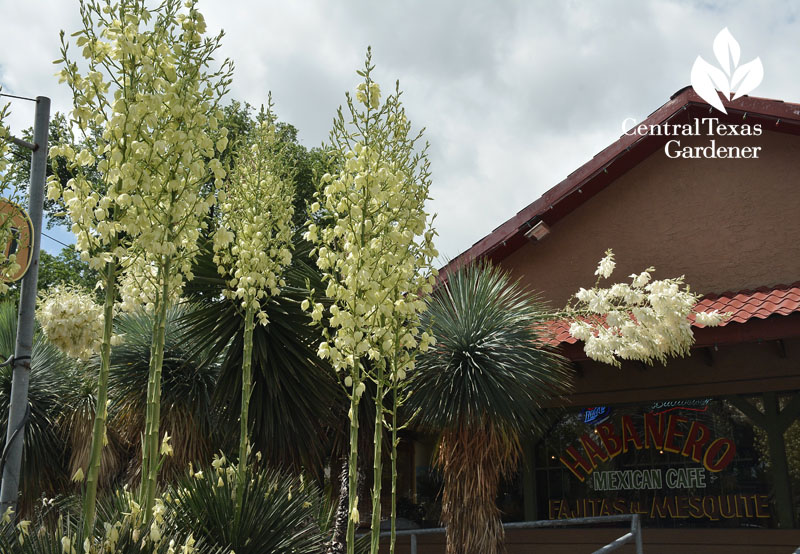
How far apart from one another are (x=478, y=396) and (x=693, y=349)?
270 cm

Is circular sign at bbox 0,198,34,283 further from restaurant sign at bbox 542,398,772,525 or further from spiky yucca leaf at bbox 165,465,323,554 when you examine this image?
restaurant sign at bbox 542,398,772,525

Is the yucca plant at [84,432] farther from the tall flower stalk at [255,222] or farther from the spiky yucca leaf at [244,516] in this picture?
the tall flower stalk at [255,222]

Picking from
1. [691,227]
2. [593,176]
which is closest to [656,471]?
[691,227]

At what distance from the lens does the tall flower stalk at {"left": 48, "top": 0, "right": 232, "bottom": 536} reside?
3.42m

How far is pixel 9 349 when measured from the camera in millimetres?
9969

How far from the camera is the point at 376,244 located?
3773 millimetres

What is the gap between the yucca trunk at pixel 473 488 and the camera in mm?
6980

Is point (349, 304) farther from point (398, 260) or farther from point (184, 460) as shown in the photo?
point (184, 460)

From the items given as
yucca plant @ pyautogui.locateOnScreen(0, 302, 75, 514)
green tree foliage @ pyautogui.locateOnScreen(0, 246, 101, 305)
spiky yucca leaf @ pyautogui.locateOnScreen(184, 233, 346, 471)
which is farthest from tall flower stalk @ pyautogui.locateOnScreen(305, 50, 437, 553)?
green tree foliage @ pyautogui.locateOnScreen(0, 246, 101, 305)

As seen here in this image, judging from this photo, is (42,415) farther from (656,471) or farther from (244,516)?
(656,471)

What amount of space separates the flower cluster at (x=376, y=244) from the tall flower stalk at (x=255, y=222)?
2.90 feet

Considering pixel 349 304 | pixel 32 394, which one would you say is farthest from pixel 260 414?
pixel 32 394

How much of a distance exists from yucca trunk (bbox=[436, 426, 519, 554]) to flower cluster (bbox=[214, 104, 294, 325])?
294 centimetres

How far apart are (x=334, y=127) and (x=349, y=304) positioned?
3.42 ft
